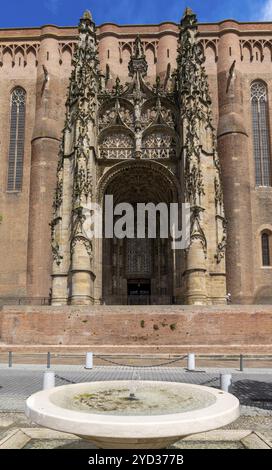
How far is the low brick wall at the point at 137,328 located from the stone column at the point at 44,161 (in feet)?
33.1

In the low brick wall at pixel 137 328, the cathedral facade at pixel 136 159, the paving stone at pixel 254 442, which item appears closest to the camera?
the paving stone at pixel 254 442

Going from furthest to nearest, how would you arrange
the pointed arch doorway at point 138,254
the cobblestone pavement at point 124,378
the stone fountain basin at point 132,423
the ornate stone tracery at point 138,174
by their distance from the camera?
the pointed arch doorway at point 138,254 → the ornate stone tracery at point 138,174 → the cobblestone pavement at point 124,378 → the stone fountain basin at point 132,423

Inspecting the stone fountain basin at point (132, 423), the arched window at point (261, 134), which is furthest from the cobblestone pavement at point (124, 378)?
the arched window at point (261, 134)

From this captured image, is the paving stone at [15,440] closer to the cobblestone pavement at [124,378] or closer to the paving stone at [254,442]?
the cobblestone pavement at [124,378]

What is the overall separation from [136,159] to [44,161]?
7.69m

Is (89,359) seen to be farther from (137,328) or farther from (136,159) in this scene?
(136,159)

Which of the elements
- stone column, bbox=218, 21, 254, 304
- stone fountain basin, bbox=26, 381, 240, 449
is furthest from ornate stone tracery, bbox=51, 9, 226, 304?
stone fountain basin, bbox=26, 381, 240, 449

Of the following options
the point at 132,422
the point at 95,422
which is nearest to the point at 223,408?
the point at 132,422

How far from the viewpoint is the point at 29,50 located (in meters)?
34.7

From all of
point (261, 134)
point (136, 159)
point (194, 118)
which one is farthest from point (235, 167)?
point (136, 159)

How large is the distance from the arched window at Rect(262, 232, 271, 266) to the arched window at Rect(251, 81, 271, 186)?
146 inches

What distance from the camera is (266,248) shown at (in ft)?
102

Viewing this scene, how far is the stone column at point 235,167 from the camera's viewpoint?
29266mm

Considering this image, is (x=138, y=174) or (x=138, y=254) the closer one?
(x=138, y=174)
